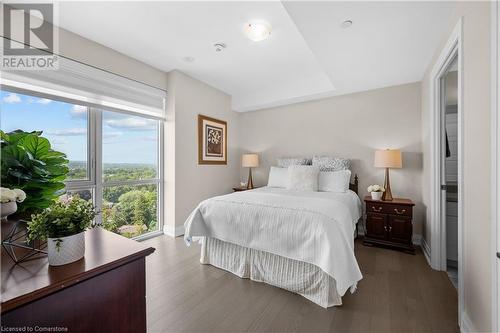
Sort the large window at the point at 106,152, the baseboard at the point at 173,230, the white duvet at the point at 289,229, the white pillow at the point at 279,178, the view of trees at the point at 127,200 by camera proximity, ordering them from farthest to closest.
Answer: the white pillow at the point at 279,178 → the baseboard at the point at 173,230 → the view of trees at the point at 127,200 → the large window at the point at 106,152 → the white duvet at the point at 289,229

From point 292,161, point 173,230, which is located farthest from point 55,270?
point 292,161

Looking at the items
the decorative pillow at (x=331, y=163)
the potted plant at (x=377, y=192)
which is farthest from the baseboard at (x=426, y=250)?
the decorative pillow at (x=331, y=163)

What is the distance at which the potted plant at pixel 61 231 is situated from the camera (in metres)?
0.77

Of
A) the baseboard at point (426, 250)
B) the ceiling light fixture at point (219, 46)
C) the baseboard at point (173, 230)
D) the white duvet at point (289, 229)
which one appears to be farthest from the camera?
the baseboard at point (173, 230)

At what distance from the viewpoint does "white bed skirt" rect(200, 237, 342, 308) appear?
69.6 inches

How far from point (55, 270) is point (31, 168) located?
2.46 ft

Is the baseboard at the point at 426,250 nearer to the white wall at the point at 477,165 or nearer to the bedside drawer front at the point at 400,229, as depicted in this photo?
the bedside drawer front at the point at 400,229

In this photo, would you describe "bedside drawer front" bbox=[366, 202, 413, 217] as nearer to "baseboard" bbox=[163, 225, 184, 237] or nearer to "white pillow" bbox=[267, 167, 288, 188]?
"white pillow" bbox=[267, 167, 288, 188]

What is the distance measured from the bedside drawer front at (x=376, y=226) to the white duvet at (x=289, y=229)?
1.12m

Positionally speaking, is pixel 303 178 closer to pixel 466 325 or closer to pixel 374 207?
pixel 374 207

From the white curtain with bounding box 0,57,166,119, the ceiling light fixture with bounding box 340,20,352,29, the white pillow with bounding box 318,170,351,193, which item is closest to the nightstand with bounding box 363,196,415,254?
the white pillow with bounding box 318,170,351,193

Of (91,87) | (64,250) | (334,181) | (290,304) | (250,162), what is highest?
(91,87)

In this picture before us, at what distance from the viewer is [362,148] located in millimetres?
3512

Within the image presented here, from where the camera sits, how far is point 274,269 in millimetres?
2053
